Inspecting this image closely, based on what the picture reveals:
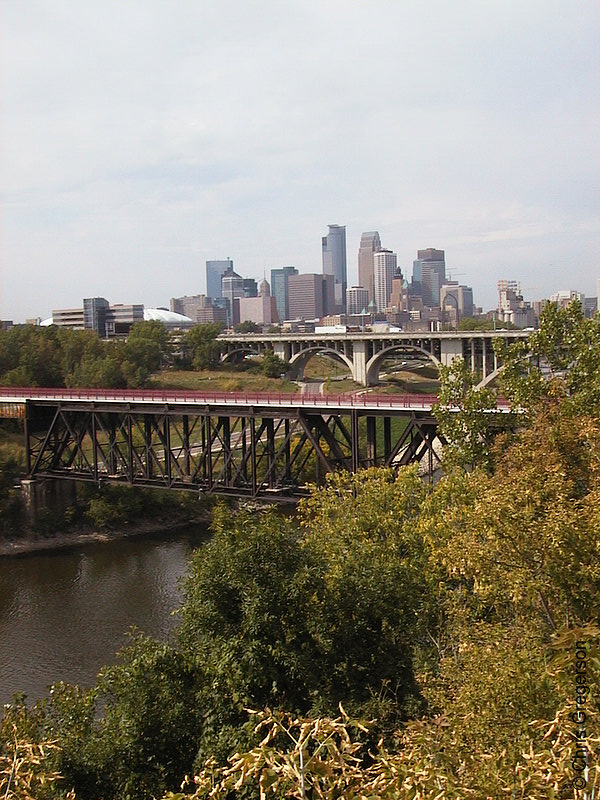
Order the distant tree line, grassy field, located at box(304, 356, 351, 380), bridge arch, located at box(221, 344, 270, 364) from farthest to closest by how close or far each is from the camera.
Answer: grassy field, located at box(304, 356, 351, 380), bridge arch, located at box(221, 344, 270, 364), the distant tree line

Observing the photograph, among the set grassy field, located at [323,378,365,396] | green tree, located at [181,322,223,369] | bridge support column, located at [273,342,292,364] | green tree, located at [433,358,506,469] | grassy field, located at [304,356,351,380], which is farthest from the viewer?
grassy field, located at [304,356,351,380]

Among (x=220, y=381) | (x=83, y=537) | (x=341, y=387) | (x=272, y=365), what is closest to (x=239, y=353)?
(x=272, y=365)

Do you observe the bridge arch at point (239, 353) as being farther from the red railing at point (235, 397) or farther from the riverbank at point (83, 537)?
the riverbank at point (83, 537)

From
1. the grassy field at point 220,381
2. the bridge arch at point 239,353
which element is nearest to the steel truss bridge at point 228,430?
the grassy field at point 220,381

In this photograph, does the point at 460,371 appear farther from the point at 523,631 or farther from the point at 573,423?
the point at 523,631

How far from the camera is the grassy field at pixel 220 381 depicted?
83.9 meters

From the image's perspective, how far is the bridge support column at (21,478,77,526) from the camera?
46.2 m

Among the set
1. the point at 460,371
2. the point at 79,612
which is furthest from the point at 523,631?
the point at 79,612

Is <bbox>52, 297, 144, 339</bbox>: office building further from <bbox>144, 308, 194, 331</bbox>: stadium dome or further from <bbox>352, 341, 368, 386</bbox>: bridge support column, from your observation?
<bbox>352, 341, 368, 386</bbox>: bridge support column

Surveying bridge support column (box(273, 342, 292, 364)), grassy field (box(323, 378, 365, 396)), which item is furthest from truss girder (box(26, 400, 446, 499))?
bridge support column (box(273, 342, 292, 364))

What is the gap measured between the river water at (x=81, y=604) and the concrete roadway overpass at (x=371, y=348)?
33713 mm

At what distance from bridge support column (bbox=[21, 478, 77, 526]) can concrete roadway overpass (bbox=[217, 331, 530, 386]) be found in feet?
105

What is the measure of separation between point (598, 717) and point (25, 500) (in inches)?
1665

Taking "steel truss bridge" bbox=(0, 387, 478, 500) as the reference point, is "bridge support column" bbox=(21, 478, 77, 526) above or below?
below
